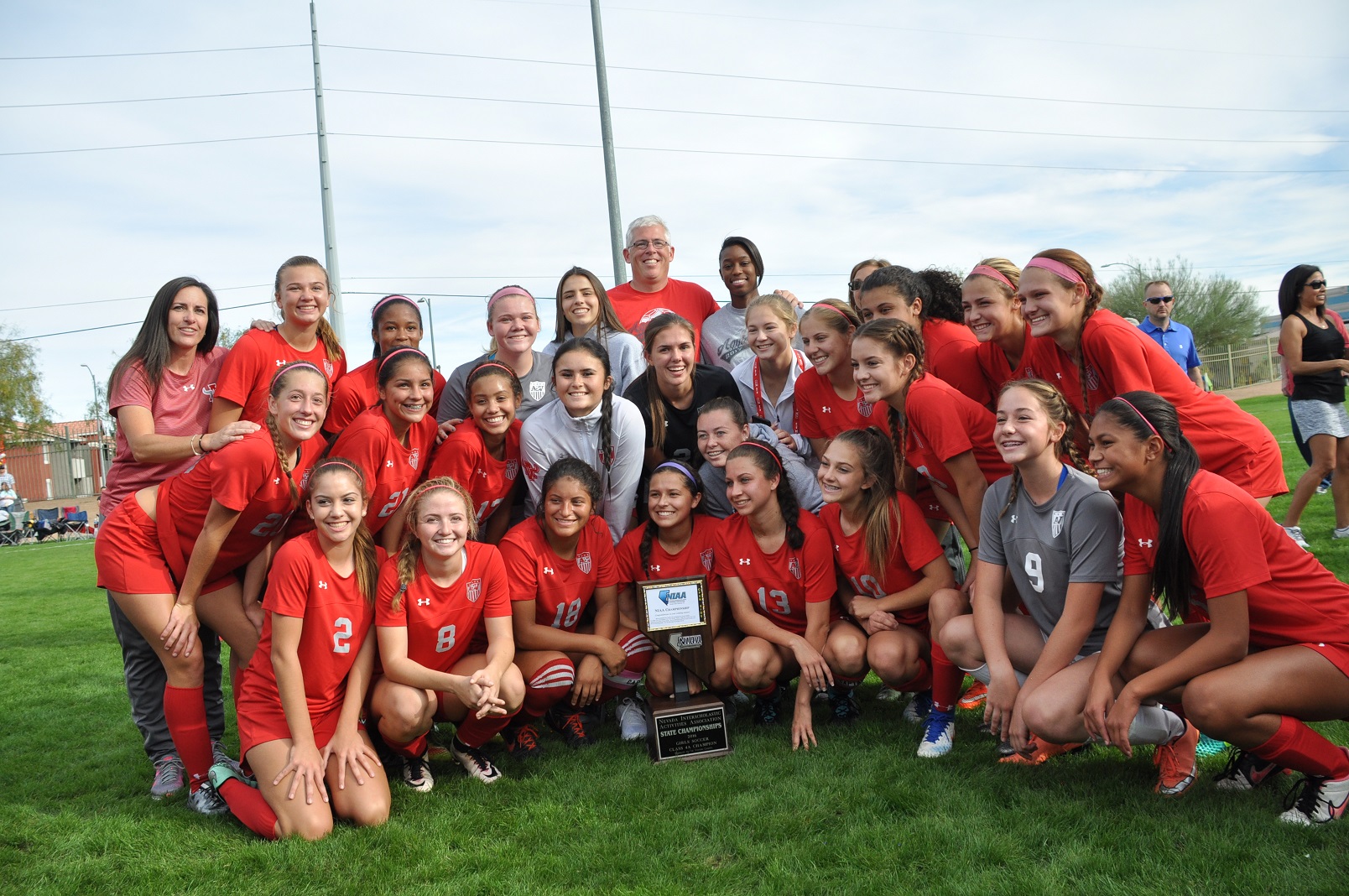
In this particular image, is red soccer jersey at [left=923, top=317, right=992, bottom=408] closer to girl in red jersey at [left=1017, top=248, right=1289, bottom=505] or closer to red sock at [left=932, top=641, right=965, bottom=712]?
girl in red jersey at [left=1017, top=248, right=1289, bottom=505]

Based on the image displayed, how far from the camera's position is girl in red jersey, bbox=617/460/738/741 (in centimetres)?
457

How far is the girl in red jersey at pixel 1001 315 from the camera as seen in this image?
425cm

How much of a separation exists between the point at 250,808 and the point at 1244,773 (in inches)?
154

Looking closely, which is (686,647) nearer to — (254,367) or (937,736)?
(937,736)

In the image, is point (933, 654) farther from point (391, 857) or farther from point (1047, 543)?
point (391, 857)

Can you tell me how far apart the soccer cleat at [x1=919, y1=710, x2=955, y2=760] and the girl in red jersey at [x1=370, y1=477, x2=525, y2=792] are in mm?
1858

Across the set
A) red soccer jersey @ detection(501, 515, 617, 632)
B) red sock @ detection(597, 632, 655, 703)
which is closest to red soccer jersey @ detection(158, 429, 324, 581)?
red soccer jersey @ detection(501, 515, 617, 632)

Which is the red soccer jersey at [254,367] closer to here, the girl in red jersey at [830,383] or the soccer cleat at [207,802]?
the soccer cleat at [207,802]

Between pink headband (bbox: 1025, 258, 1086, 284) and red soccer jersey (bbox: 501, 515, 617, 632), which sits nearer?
pink headband (bbox: 1025, 258, 1086, 284)

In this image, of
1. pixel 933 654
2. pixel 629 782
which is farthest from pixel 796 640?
pixel 629 782

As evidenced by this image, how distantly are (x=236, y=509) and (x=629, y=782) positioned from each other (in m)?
2.08

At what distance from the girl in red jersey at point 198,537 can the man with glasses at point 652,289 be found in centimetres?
252

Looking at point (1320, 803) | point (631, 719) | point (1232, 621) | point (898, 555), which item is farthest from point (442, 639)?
Answer: point (1320, 803)

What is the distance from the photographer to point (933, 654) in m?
4.10
